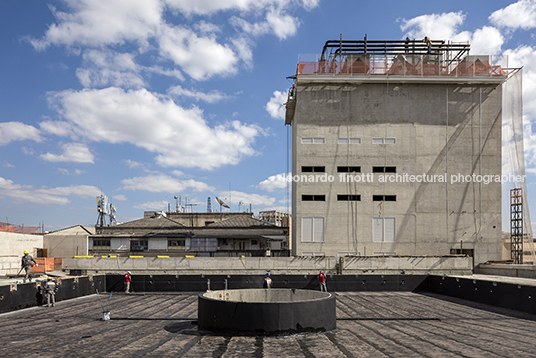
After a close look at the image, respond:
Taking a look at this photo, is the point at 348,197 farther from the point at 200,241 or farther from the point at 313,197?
the point at 200,241

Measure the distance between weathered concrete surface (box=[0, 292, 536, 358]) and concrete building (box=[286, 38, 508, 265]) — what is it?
912 inches

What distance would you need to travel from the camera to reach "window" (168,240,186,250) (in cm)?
5670

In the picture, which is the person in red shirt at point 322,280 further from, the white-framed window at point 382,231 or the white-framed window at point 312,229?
the white-framed window at point 382,231

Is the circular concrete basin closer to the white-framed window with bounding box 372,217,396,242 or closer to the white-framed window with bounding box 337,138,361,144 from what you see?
the white-framed window with bounding box 372,217,396,242

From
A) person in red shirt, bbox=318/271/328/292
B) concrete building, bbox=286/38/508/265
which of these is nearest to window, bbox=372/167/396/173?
concrete building, bbox=286/38/508/265

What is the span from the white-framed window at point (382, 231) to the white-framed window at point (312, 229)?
5.91 m

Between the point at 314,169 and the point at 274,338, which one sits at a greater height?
the point at 314,169

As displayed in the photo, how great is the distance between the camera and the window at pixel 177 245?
56703 millimetres

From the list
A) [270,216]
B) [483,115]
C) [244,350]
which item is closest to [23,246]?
[244,350]

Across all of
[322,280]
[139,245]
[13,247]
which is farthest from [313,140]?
[13,247]

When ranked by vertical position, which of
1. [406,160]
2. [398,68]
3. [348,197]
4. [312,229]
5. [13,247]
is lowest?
[13,247]

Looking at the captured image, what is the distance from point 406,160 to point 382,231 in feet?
28.2

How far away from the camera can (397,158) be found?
46.0 metres

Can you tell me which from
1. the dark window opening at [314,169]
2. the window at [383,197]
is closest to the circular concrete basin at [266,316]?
the dark window opening at [314,169]
